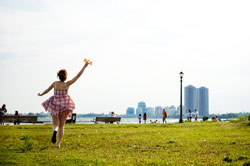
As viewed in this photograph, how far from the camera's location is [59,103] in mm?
8516

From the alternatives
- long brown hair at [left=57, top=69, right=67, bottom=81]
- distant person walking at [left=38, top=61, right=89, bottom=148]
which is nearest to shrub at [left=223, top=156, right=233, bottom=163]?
distant person walking at [left=38, top=61, right=89, bottom=148]

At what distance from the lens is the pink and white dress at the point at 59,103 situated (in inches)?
336

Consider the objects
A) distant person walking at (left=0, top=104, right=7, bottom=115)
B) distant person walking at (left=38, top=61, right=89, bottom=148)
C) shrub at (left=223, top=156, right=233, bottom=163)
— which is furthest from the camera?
distant person walking at (left=0, top=104, right=7, bottom=115)

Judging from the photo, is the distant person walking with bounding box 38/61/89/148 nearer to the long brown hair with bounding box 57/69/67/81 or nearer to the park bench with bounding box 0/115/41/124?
the long brown hair with bounding box 57/69/67/81

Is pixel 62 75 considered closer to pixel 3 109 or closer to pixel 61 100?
pixel 61 100

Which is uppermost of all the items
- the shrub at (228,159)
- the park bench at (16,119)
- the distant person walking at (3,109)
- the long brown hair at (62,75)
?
the long brown hair at (62,75)

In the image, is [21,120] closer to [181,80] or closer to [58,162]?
[181,80]

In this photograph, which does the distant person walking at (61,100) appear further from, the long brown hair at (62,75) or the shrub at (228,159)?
the shrub at (228,159)

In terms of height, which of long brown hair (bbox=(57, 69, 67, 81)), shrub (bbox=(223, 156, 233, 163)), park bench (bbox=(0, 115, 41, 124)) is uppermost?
long brown hair (bbox=(57, 69, 67, 81))

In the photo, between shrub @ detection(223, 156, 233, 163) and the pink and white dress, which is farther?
the pink and white dress

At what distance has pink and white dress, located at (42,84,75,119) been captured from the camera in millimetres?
8523

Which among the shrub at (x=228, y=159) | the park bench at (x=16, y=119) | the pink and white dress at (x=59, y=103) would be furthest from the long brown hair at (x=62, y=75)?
the park bench at (x=16, y=119)

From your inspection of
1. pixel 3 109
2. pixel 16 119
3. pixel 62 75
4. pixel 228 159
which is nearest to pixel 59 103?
pixel 62 75

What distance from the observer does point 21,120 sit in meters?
29.9
